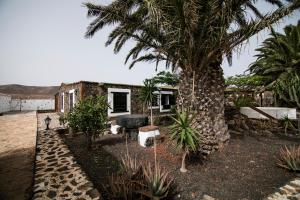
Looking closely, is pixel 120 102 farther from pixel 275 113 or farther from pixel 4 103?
pixel 4 103

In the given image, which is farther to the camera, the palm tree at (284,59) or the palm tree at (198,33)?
the palm tree at (284,59)

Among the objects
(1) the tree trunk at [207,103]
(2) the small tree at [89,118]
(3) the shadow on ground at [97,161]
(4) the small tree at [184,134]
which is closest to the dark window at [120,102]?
(3) the shadow on ground at [97,161]

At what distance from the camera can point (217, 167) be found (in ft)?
18.6

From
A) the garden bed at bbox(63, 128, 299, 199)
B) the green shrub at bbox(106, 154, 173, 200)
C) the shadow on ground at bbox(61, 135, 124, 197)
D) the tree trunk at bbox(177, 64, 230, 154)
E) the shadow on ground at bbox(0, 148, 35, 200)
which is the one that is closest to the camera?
the green shrub at bbox(106, 154, 173, 200)

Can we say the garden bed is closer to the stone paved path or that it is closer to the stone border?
the stone border

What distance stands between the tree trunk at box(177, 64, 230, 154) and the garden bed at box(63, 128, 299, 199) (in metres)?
0.51

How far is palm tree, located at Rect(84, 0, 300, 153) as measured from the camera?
5.39 meters

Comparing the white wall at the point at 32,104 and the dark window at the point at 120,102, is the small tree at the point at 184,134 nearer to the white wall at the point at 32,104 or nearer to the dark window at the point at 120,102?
the dark window at the point at 120,102

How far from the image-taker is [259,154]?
6645 mm

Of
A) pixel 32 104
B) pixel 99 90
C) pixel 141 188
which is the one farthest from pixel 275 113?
pixel 32 104

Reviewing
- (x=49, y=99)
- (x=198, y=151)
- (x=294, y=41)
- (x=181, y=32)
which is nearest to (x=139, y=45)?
(x=181, y=32)

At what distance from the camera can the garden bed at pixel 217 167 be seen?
4.46 m

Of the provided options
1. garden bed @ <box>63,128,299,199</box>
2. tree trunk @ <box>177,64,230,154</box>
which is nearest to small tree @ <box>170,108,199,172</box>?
garden bed @ <box>63,128,299,199</box>

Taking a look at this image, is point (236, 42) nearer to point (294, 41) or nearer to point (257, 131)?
point (257, 131)
